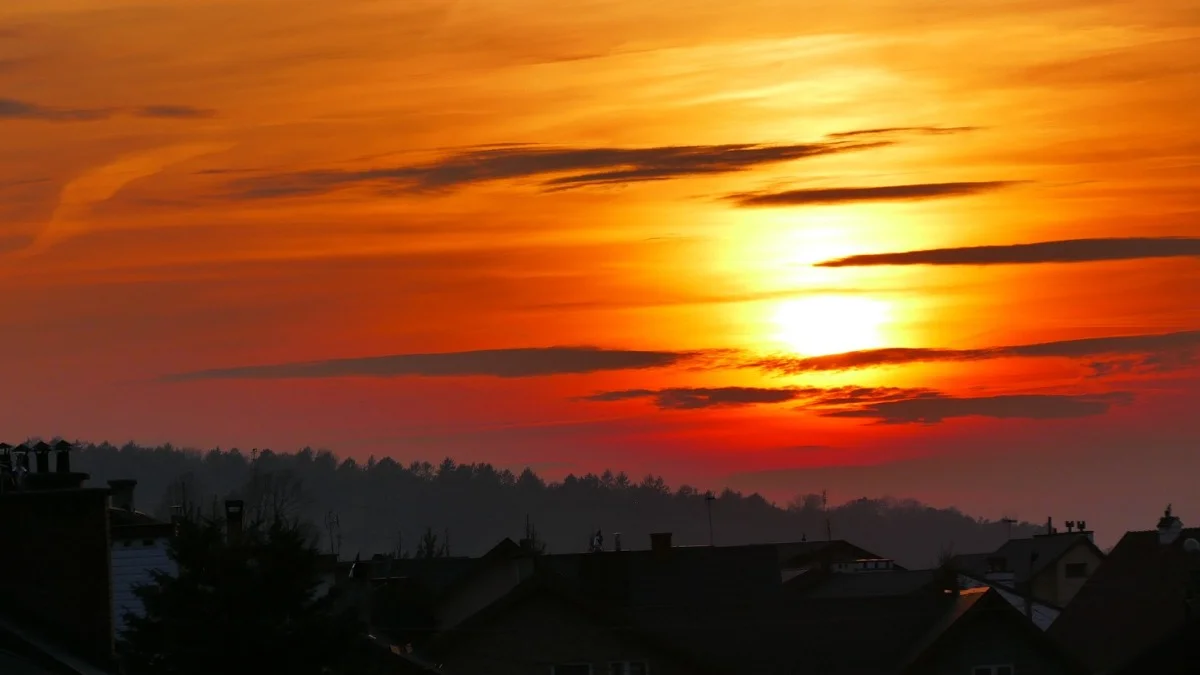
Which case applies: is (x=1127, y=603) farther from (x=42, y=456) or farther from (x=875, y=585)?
(x=42, y=456)

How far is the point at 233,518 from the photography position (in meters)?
45.4

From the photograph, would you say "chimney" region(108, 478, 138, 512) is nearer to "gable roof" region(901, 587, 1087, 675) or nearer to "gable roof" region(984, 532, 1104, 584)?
"gable roof" region(901, 587, 1087, 675)

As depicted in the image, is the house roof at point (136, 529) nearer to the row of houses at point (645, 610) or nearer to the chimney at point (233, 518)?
the row of houses at point (645, 610)

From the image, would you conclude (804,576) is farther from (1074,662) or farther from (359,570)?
(359,570)

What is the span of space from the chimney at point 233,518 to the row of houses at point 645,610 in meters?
0.12

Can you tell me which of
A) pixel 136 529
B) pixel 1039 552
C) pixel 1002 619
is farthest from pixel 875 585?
pixel 1039 552

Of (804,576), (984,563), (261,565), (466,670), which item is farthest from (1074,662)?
(984,563)

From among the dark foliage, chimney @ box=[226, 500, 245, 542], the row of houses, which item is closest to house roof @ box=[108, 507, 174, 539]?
the row of houses

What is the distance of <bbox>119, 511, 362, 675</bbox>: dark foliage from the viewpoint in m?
37.5

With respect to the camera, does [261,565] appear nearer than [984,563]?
Yes

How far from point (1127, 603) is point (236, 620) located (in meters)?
49.4

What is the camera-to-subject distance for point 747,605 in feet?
243

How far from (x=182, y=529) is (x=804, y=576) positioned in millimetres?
56833

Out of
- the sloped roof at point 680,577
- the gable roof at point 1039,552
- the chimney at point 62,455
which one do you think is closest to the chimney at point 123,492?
the chimney at point 62,455
